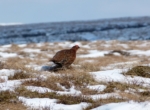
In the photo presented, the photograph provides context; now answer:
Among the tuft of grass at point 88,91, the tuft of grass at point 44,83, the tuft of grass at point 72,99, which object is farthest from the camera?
the tuft of grass at point 44,83

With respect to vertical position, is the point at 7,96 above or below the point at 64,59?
above

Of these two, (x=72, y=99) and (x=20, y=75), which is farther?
(x=20, y=75)

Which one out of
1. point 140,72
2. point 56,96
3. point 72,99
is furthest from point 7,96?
point 140,72

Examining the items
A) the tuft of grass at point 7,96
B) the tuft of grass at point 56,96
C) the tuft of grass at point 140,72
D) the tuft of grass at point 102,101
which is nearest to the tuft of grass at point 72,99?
the tuft of grass at point 56,96

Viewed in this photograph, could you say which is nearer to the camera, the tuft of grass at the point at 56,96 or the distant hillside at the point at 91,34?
the tuft of grass at the point at 56,96

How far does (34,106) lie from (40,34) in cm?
6388

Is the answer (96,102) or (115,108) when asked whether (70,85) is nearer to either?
(96,102)

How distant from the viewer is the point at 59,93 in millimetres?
7707

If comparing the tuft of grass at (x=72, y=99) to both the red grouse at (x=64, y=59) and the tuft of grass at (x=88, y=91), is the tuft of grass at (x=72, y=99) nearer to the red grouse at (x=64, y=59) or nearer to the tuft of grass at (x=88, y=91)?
the tuft of grass at (x=88, y=91)

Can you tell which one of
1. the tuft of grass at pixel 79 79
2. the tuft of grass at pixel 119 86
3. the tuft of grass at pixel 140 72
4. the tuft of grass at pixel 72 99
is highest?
the tuft of grass at pixel 72 99

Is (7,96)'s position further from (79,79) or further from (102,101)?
(79,79)

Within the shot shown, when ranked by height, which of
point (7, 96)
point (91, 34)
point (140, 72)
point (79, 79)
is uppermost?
point (7, 96)

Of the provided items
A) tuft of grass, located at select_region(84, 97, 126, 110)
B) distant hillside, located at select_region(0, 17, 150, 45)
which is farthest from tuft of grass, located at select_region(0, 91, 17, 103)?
distant hillside, located at select_region(0, 17, 150, 45)

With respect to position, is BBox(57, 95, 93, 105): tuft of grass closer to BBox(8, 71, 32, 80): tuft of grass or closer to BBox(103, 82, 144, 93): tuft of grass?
BBox(103, 82, 144, 93): tuft of grass
